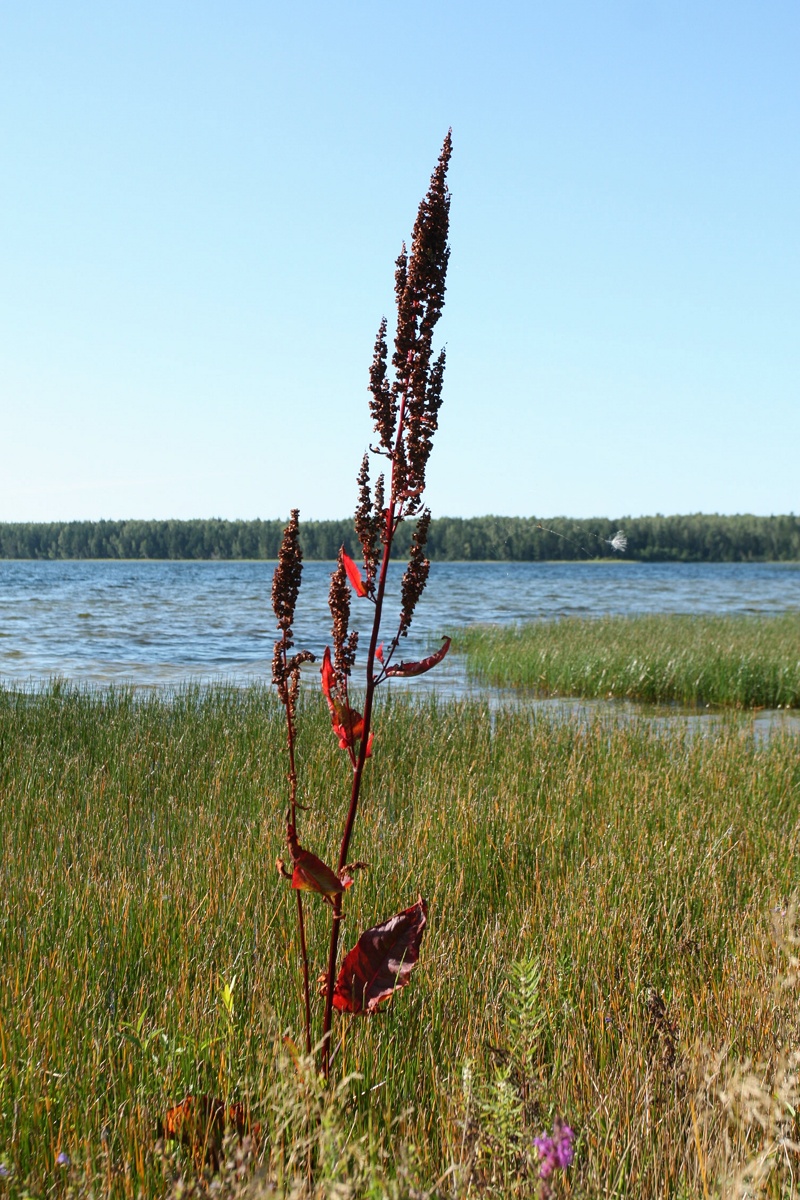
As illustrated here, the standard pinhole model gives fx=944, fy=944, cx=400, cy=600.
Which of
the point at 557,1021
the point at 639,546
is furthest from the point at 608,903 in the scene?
the point at 639,546

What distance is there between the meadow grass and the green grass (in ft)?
26.3

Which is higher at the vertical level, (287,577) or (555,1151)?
(287,577)

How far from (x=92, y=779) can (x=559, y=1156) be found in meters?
6.47

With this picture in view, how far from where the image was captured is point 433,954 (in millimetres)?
3777

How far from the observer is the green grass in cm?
1620

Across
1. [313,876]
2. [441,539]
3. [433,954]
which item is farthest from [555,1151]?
[441,539]

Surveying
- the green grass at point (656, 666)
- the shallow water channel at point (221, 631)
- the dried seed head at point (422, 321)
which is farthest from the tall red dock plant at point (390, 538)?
the green grass at point (656, 666)

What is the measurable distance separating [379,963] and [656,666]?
15127 mm

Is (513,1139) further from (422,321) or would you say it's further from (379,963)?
(422,321)

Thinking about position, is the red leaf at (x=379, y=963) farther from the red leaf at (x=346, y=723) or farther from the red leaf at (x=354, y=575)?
the red leaf at (x=354, y=575)

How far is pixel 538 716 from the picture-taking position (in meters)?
10.9

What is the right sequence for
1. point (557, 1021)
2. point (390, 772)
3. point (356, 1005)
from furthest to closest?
point (390, 772) < point (557, 1021) < point (356, 1005)

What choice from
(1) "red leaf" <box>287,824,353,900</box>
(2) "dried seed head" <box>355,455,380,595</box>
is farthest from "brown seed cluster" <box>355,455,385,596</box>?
(1) "red leaf" <box>287,824,353,900</box>

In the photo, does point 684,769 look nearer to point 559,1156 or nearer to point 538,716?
point 538,716
